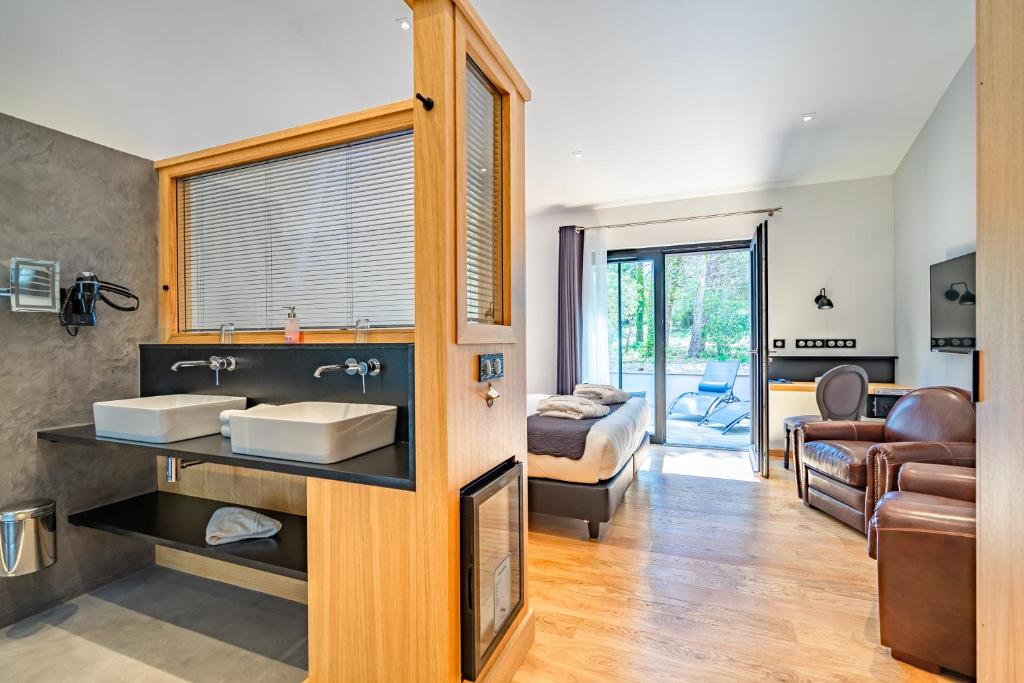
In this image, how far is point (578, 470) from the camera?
2748 mm

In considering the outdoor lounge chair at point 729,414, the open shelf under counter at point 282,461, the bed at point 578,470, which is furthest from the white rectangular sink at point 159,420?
the outdoor lounge chair at point 729,414

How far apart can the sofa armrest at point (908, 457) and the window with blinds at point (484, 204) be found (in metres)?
2.22

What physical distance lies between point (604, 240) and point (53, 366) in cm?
462

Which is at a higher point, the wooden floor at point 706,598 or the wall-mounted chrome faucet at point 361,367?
the wall-mounted chrome faucet at point 361,367

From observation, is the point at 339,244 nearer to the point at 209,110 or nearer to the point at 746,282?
the point at 209,110

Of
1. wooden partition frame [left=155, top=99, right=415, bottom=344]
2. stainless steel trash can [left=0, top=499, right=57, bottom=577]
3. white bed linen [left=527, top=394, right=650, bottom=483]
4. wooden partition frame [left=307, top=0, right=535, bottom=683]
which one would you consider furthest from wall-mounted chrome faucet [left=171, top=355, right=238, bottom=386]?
white bed linen [left=527, top=394, right=650, bottom=483]

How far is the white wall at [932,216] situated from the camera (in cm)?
295

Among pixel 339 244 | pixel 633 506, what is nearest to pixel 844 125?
pixel 633 506

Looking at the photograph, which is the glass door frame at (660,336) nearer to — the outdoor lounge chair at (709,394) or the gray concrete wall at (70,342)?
the outdoor lounge chair at (709,394)

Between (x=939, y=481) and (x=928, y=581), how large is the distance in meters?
0.61

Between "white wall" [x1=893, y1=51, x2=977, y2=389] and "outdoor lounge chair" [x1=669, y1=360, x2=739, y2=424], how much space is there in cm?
150

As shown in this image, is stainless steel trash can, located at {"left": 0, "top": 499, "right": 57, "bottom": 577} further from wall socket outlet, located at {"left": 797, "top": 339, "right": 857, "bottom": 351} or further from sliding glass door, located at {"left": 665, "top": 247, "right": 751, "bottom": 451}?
wall socket outlet, located at {"left": 797, "top": 339, "right": 857, "bottom": 351}

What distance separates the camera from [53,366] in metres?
2.02

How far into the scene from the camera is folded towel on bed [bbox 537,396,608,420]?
10.4ft
